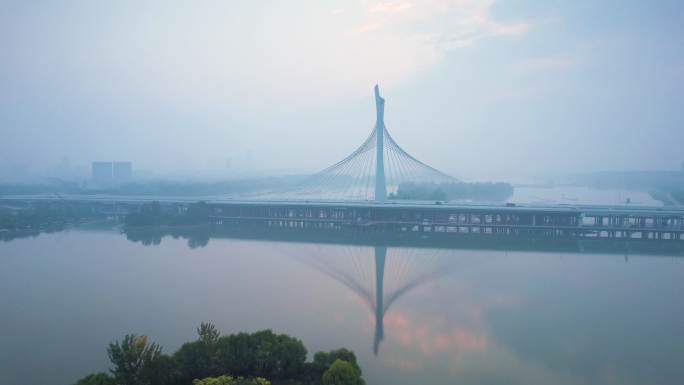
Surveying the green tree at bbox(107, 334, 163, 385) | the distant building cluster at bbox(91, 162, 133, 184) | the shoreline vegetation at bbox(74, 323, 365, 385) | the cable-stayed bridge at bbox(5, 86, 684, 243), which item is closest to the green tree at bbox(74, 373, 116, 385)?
the green tree at bbox(107, 334, 163, 385)

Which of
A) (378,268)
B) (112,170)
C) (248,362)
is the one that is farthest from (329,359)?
(112,170)

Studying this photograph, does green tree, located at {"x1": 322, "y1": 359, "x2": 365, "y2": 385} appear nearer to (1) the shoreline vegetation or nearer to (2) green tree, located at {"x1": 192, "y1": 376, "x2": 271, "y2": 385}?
(1) the shoreline vegetation

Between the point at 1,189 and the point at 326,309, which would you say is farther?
the point at 1,189

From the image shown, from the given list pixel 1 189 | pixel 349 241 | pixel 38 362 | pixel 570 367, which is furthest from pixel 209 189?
pixel 570 367

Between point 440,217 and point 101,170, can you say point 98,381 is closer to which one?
point 440,217

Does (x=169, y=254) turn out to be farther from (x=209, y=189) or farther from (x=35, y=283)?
(x=209, y=189)

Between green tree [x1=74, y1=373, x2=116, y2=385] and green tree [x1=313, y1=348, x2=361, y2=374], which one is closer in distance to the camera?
green tree [x1=74, y1=373, x2=116, y2=385]
